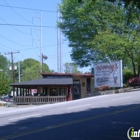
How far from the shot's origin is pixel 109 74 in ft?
138

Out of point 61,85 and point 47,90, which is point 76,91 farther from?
point 47,90

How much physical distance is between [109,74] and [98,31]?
755 centimetres

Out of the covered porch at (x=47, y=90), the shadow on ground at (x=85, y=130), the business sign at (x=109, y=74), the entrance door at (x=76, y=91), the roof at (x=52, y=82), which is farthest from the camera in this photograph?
the entrance door at (x=76, y=91)

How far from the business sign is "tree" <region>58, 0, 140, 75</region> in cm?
234

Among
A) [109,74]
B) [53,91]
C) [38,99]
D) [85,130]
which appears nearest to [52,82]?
[53,91]

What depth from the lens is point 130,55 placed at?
45.9 m

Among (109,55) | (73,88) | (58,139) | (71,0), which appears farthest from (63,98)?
Result: (58,139)

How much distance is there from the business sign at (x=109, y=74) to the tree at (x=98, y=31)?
92.2 inches

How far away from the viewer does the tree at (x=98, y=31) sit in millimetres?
42844

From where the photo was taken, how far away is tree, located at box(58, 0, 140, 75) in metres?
42.8

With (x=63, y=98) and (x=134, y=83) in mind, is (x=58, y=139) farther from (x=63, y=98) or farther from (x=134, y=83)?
(x=134, y=83)

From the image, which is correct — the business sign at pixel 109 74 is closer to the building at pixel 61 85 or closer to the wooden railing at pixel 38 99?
the building at pixel 61 85

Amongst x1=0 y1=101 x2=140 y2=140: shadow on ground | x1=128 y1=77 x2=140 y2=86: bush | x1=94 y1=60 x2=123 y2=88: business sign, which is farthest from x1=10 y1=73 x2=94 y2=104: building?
x1=0 y1=101 x2=140 y2=140: shadow on ground

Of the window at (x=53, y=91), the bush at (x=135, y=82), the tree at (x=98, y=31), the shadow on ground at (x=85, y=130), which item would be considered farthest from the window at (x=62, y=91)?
the shadow on ground at (x=85, y=130)
